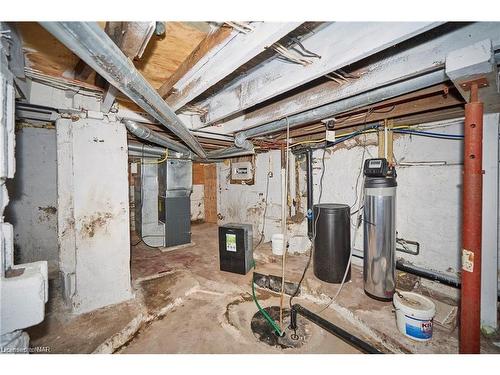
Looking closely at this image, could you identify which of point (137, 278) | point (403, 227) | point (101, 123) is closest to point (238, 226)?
point (137, 278)

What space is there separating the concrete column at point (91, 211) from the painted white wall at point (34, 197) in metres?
1.75

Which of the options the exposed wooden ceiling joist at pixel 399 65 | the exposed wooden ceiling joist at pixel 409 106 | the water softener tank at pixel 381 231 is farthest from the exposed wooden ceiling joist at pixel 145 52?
the water softener tank at pixel 381 231

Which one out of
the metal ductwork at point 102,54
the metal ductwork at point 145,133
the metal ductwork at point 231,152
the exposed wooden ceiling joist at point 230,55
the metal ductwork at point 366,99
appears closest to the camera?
the metal ductwork at point 102,54

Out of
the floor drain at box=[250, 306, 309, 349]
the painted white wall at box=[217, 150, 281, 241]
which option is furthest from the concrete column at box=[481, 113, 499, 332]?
the painted white wall at box=[217, 150, 281, 241]

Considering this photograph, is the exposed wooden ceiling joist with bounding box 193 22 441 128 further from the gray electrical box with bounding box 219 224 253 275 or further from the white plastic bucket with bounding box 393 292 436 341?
the white plastic bucket with bounding box 393 292 436 341

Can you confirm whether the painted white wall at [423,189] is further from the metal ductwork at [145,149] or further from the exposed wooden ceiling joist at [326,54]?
the metal ductwork at [145,149]

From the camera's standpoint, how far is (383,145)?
2.96 metres

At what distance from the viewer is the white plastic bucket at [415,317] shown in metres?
1.76

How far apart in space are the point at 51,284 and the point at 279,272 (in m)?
3.11

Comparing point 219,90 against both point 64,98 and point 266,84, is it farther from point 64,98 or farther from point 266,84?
point 64,98

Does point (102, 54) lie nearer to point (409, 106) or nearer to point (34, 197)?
point (409, 106)

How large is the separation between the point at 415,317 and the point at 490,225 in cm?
107

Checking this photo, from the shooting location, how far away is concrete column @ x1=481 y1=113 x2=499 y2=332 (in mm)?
1871

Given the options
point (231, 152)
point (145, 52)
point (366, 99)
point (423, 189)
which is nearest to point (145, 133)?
point (145, 52)
